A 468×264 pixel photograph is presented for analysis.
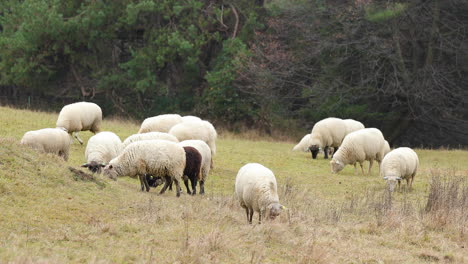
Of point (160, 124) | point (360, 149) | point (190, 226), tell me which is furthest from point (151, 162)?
point (360, 149)

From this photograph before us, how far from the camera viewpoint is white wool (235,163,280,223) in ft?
34.8

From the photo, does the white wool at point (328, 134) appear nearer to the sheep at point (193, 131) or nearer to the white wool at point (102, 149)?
the sheep at point (193, 131)

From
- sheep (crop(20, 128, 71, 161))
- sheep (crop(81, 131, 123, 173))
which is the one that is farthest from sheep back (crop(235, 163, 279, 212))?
sheep (crop(20, 128, 71, 161))

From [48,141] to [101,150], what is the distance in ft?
4.13

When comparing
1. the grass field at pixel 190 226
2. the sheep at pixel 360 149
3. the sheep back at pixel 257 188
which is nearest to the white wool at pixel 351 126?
the sheep at pixel 360 149

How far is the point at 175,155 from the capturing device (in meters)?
13.2

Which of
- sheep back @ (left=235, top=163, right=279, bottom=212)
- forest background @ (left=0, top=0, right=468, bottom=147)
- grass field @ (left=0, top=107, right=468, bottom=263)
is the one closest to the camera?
grass field @ (left=0, top=107, right=468, bottom=263)

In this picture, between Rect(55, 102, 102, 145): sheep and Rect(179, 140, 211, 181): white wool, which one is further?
Rect(55, 102, 102, 145): sheep

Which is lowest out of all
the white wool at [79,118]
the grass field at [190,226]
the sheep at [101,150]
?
the grass field at [190,226]

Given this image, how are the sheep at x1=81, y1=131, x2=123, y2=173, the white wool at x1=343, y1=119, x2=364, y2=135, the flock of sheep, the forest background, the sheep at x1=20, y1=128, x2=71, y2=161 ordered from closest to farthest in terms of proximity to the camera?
the flock of sheep < the sheep at x1=81, y1=131, x2=123, y2=173 < the sheep at x1=20, y1=128, x2=71, y2=161 < the white wool at x1=343, y1=119, x2=364, y2=135 < the forest background

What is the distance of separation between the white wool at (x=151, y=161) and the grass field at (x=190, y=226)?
17.1 inches

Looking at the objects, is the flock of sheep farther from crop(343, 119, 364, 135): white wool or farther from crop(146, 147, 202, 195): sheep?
crop(343, 119, 364, 135): white wool

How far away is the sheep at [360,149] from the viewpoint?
20.1 metres

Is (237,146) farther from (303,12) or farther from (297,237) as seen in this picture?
(297,237)
